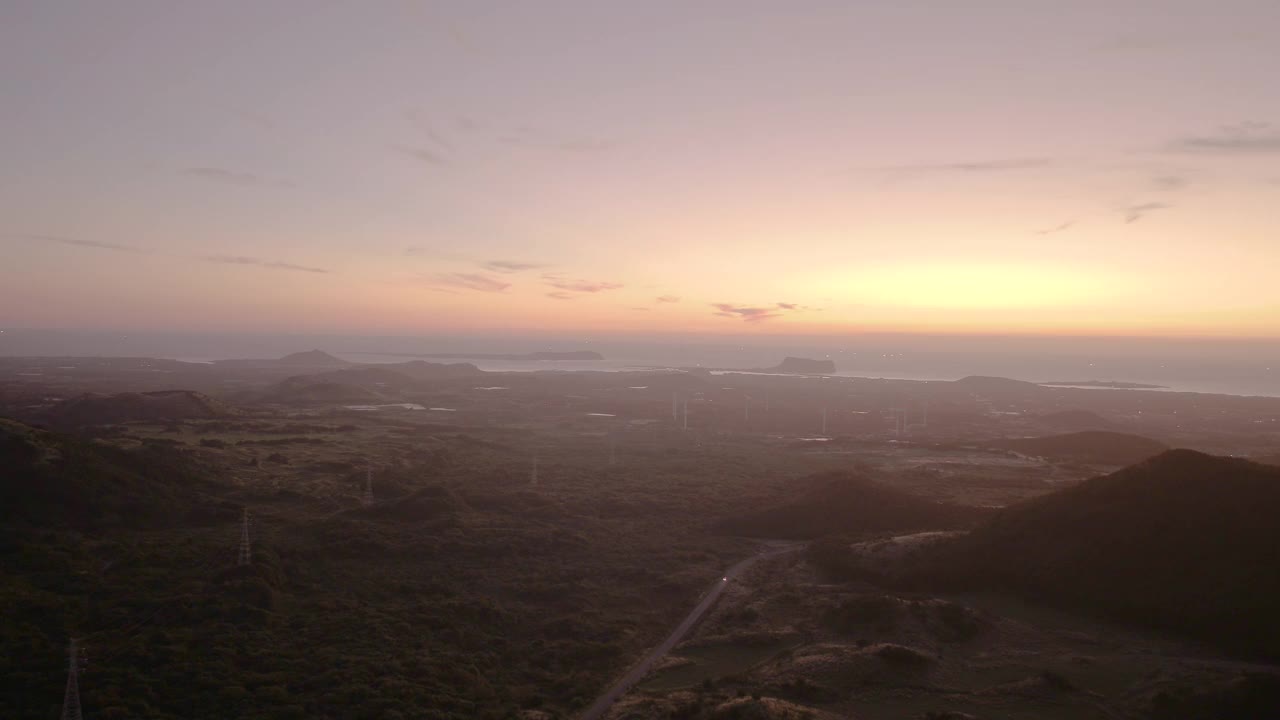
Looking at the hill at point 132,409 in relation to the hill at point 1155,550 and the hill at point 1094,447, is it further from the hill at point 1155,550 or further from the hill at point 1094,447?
the hill at point 1094,447

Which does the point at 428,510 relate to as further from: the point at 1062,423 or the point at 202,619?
the point at 1062,423

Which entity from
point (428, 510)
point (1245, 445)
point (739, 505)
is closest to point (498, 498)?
point (428, 510)

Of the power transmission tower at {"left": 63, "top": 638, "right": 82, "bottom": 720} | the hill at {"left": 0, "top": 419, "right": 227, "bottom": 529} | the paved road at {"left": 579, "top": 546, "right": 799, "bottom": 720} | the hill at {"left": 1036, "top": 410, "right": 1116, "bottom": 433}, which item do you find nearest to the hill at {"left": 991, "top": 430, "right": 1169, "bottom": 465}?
the hill at {"left": 1036, "top": 410, "right": 1116, "bottom": 433}

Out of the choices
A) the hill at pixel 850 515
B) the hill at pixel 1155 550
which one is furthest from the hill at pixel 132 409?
the hill at pixel 1155 550

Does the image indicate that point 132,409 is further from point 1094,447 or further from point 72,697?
point 1094,447

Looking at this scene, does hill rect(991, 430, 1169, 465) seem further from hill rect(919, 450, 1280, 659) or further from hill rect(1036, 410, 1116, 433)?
hill rect(919, 450, 1280, 659)

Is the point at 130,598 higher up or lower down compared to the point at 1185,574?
lower down
